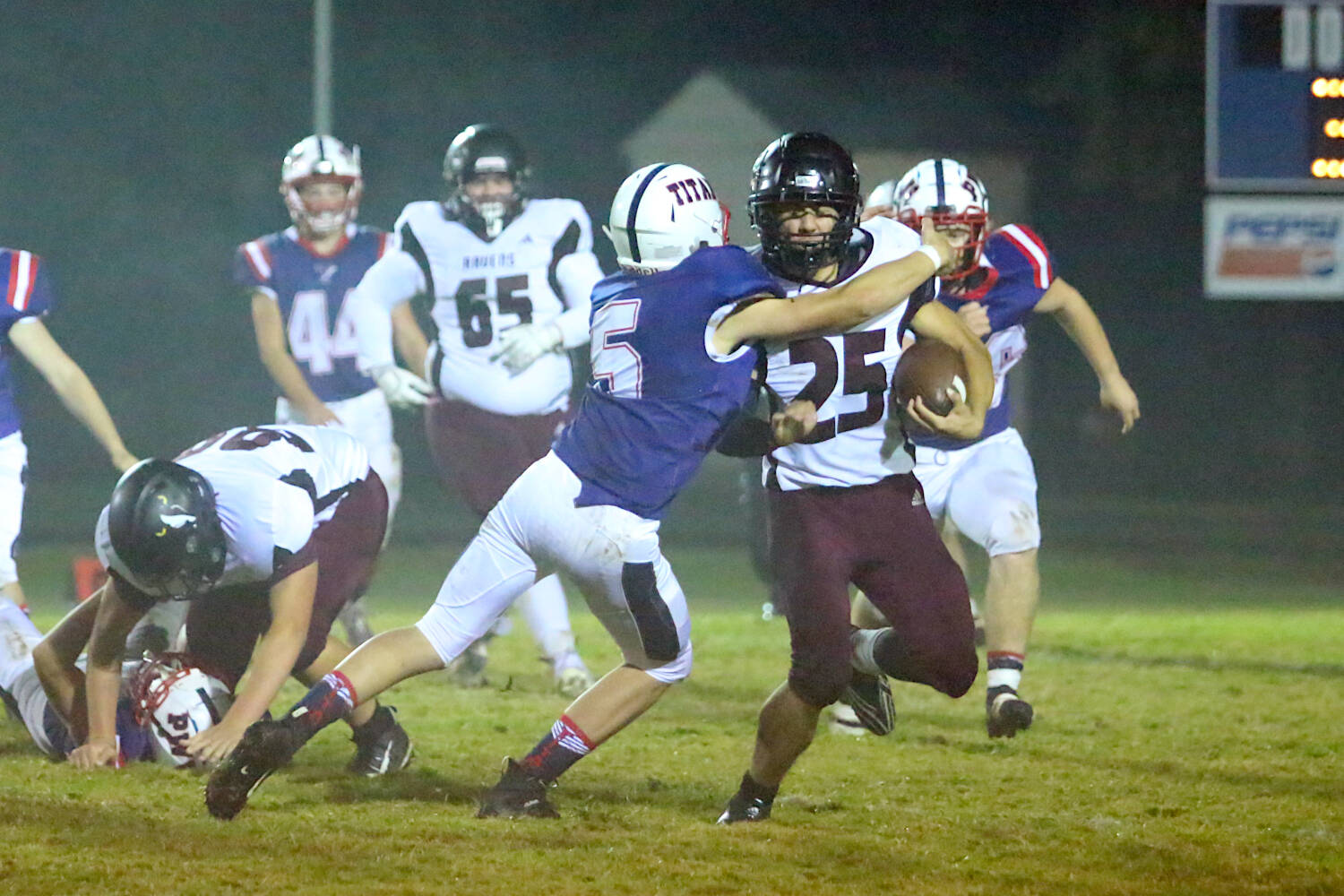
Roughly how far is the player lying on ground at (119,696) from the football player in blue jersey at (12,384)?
0.30m

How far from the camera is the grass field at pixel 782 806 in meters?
4.11

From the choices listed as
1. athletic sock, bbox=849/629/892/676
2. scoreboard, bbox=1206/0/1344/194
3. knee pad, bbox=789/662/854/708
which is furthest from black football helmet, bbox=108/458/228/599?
scoreboard, bbox=1206/0/1344/194

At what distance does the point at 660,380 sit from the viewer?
14.6 ft

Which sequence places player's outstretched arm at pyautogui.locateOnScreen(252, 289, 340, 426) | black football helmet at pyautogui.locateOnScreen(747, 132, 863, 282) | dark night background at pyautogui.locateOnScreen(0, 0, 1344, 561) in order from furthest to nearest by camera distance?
dark night background at pyautogui.locateOnScreen(0, 0, 1344, 561), player's outstretched arm at pyautogui.locateOnScreen(252, 289, 340, 426), black football helmet at pyautogui.locateOnScreen(747, 132, 863, 282)

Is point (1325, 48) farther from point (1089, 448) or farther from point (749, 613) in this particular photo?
point (1089, 448)

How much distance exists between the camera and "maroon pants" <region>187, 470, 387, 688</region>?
525 cm

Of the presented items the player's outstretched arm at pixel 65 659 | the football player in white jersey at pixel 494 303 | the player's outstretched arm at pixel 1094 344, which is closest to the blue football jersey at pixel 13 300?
the player's outstretched arm at pixel 65 659

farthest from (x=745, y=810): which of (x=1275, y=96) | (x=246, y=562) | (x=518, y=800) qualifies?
(x=1275, y=96)

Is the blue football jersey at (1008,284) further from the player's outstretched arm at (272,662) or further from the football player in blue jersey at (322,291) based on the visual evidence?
the football player in blue jersey at (322,291)

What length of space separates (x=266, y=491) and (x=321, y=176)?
10.0ft

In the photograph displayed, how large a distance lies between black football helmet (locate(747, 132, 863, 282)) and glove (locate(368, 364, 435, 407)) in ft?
9.21

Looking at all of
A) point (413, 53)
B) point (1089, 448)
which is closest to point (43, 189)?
point (413, 53)

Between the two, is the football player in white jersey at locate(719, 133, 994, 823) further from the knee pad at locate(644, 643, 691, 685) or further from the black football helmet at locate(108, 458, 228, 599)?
the black football helmet at locate(108, 458, 228, 599)

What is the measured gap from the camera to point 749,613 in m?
9.45
